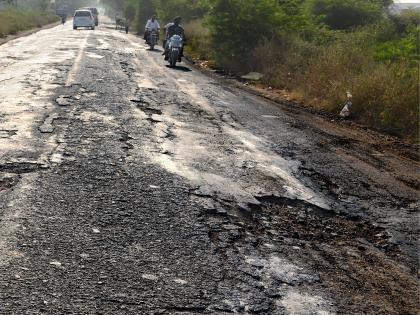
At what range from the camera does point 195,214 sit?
14.0 ft

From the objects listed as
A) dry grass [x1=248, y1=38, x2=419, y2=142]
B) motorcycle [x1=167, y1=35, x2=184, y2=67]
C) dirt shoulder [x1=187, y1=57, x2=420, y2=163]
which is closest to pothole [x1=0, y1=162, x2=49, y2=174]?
dirt shoulder [x1=187, y1=57, x2=420, y2=163]

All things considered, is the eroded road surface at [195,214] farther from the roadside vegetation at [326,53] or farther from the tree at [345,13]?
the tree at [345,13]

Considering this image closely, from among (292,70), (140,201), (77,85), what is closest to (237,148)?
(140,201)

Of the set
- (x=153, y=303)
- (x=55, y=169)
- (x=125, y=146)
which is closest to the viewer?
(x=153, y=303)

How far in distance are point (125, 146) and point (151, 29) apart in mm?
17058

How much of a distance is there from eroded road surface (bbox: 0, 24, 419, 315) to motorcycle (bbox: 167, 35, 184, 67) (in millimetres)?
7287

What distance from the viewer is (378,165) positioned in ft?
21.8

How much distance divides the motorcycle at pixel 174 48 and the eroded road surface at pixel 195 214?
7.29 meters

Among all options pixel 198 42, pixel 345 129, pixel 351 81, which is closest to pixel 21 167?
pixel 345 129

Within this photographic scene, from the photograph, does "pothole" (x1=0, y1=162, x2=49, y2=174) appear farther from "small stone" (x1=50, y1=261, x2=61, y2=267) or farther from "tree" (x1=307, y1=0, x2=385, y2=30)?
"tree" (x1=307, y1=0, x2=385, y2=30)

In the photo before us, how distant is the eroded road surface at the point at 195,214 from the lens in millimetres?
3080

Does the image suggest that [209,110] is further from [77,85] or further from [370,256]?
[370,256]

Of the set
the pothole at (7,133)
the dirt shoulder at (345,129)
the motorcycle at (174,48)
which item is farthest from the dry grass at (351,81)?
the pothole at (7,133)

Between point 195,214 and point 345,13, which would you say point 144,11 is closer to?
point 345,13
